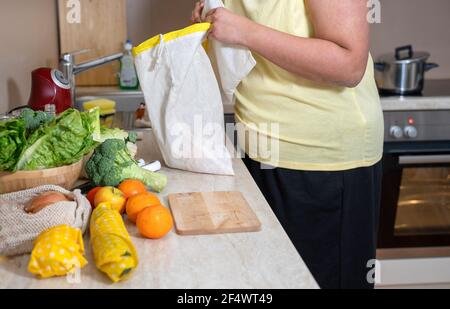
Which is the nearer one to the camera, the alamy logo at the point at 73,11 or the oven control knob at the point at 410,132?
the oven control knob at the point at 410,132

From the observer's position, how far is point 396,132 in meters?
2.06

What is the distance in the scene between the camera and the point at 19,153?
945 mm

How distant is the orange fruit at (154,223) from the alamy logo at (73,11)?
1.68m

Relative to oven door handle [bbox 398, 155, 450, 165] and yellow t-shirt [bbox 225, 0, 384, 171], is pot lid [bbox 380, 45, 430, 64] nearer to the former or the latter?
oven door handle [bbox 398, 155, 450, 165]

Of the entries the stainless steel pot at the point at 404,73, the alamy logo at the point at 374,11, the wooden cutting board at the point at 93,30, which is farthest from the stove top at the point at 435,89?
the wooden cutting board at the point at 93,30

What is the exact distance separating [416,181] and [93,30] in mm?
1421

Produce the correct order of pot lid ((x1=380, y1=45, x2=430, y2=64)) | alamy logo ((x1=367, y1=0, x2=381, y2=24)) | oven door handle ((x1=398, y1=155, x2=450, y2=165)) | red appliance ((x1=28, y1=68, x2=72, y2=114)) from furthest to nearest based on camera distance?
alamy logo ((x1=367, y1=0, x2=381, y2=24)), pot lid ((x1=380, y1=45, x2=430, y2=64)), oven door handle ((x1=398, y1=155, x2=450, y2=165)), red appliance ((x1=28, y1=68, x2=72, y2=114))

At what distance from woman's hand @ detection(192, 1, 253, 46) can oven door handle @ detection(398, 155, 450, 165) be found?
3.80 ft

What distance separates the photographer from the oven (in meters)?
2.06

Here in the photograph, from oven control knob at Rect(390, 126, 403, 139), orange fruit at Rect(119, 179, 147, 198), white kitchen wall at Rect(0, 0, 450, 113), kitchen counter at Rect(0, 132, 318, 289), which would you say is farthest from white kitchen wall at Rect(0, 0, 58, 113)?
kitchen counter at Rect(0, 132, 318, 289)

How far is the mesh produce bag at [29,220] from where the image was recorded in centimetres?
77

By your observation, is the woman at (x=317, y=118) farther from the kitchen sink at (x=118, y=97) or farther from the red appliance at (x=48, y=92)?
the kitchen sink at (x=118, y=97)

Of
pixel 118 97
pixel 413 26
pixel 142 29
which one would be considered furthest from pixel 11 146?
pixel 413 26

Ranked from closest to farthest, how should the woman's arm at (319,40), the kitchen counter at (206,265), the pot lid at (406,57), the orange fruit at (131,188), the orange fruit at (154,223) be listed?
the kitchen counter at (206,265), the orange fruit at (154,223), the orange fruit at (131,188), the woman's arm at (319,40), the pot lid at (406,57)
